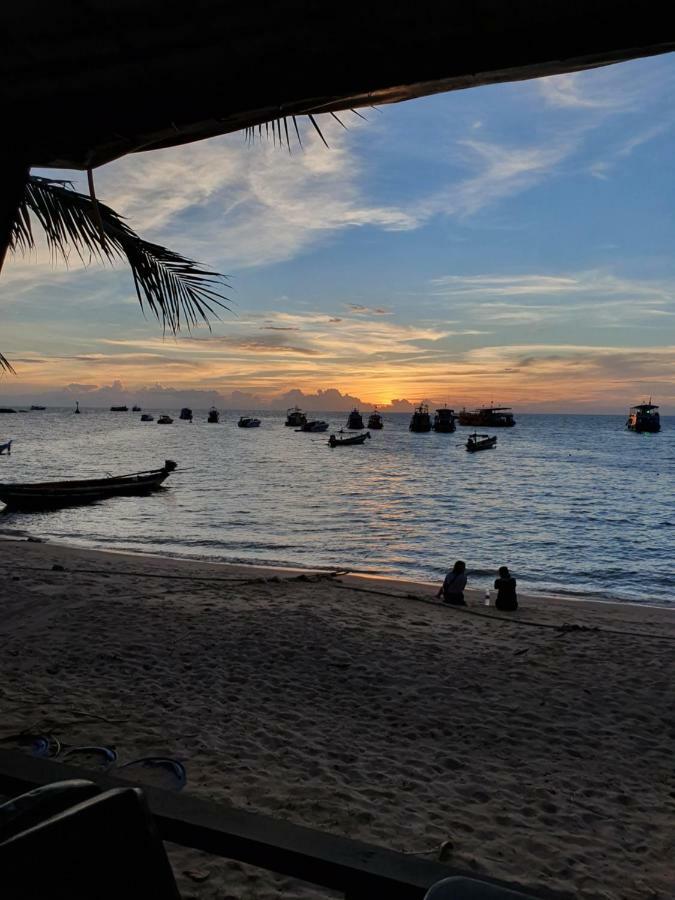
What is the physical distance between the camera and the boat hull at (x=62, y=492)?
94.3 ft

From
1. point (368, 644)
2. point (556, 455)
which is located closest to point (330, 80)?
point (368, 644)

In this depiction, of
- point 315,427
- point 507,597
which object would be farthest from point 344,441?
point 507,597

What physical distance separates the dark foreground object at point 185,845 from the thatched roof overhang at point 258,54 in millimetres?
2091

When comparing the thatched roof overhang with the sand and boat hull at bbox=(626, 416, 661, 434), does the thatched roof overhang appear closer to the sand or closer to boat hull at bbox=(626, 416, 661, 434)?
the sand

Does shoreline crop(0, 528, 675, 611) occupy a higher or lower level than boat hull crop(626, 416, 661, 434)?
lower

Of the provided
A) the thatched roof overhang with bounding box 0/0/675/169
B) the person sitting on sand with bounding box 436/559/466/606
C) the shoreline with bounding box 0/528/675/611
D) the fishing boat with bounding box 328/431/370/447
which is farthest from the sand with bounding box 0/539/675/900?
the fishing boat with bounding box 328/431/370/447

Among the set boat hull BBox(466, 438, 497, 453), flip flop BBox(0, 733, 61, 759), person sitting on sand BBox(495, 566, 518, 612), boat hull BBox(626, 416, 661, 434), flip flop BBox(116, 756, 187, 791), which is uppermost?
boat hull BBox(626, 416, 661, 434)

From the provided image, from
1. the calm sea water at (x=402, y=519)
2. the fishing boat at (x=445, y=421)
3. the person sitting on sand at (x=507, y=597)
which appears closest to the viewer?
the person sitting on sand at (x=507, y=597)

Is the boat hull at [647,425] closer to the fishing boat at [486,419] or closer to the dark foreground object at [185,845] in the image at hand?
the fishing boat at [486,419]

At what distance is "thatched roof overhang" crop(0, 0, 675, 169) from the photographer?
157 cm

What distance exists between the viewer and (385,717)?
271 inches

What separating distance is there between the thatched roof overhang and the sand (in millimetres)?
4339

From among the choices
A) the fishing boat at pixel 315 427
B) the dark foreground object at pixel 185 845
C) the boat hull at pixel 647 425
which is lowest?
the dark foreground object at pixel 185 845

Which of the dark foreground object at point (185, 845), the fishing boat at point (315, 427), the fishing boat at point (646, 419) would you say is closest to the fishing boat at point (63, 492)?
the dark foreground object at point (185, 845)
